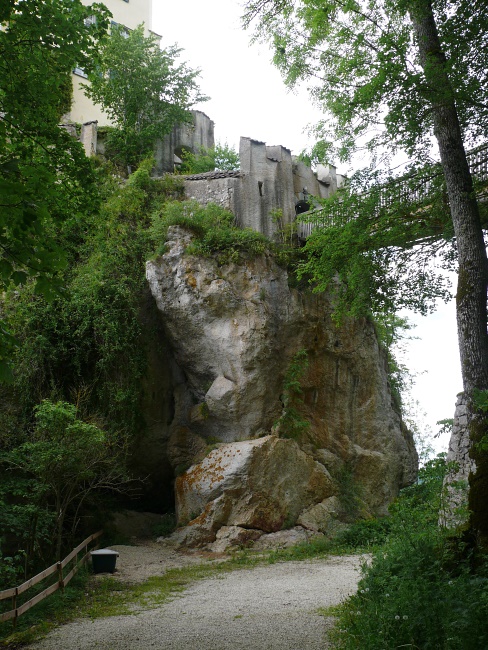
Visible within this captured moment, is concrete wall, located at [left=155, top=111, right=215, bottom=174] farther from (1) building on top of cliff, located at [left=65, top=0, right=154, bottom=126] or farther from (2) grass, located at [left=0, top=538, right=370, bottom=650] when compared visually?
(2) grass, located at [left=0, top=538, right=370, bottom=650]

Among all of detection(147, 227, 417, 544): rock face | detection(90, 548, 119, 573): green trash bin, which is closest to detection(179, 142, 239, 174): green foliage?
detection(147, 227, 417, 544): rock face

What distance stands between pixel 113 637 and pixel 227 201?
15.7 meters

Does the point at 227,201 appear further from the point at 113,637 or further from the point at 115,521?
the point at 113,637

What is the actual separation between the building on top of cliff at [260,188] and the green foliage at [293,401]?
4649 millimetres

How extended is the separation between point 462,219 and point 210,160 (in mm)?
16924

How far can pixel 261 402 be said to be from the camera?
17.9 meters

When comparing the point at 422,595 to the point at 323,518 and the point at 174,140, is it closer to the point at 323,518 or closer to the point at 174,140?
the point at 323,518

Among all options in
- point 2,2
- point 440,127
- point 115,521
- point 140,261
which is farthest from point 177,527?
point 2,2

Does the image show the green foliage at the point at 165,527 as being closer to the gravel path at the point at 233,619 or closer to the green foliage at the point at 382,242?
the gravel path at the point at 233,619

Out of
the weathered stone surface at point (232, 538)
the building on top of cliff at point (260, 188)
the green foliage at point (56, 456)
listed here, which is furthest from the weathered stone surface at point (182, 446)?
the building on top of cliff at point (260, 188)

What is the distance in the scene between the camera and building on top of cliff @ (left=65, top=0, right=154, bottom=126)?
91.5 feet

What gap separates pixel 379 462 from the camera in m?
19.6

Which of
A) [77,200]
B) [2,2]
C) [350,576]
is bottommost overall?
[350,576]

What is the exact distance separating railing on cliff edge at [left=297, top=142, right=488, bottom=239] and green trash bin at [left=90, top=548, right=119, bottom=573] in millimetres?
8794
